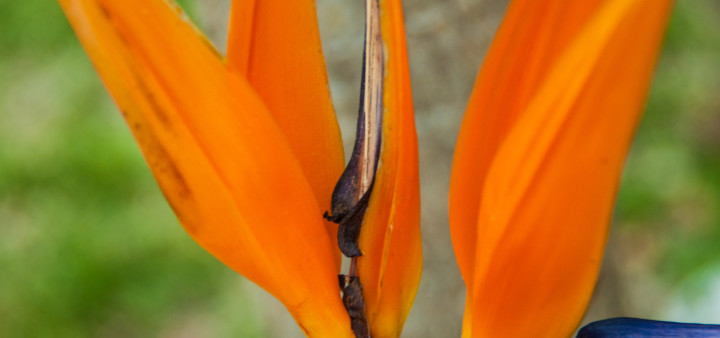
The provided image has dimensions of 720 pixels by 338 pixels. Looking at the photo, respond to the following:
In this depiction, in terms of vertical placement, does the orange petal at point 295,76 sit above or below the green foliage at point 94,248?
above

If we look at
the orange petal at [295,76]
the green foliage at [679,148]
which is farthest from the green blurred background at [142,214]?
the orange petal at [295,76]

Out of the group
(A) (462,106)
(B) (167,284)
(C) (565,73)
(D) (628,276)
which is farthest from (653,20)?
(B) (167,284)

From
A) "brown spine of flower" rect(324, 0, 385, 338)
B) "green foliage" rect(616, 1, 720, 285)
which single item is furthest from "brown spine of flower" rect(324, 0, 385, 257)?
"green foliage" rect(616, 1, 720, 285)

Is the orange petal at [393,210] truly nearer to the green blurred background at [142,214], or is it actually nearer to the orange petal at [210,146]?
the orange petal at [210,146]

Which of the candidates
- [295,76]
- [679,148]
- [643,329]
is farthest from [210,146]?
[679,148]

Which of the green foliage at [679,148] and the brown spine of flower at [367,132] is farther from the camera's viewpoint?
the green foliage at [679,148]

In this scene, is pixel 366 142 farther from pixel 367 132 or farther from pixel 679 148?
pixel 679 148

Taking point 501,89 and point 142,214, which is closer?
point 501,89
